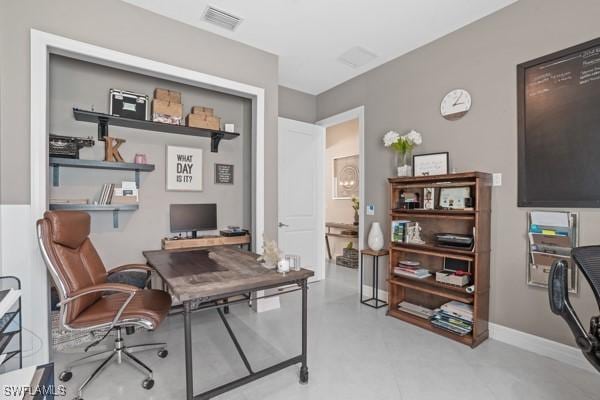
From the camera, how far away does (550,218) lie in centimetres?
238

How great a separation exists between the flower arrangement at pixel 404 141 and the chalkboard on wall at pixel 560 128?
94 cm

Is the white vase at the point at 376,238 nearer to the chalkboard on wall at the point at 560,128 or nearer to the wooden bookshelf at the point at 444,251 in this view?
the wooden bookshelf at the point at 444,251

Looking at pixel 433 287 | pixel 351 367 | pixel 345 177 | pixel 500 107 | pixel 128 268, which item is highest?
pixel 500 107

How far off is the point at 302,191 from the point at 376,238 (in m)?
1.44

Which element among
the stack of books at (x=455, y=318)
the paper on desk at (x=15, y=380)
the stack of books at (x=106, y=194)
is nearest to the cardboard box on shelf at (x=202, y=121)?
the stack of books at (x=106, y=194)

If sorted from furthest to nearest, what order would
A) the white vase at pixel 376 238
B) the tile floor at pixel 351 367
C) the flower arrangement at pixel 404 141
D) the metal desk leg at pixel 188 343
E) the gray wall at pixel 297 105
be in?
the gray wall at pixel 297 105 → the white vase at pixel 376 238 → the flower arrangement at pixel 404 141 → the tile floor at pixel 351 367 → the metal desk leg at pixel 188 343

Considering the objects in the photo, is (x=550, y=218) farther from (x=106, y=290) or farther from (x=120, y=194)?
(x=120, y=194)

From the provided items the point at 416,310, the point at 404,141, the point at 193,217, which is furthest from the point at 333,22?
the point at 416,310

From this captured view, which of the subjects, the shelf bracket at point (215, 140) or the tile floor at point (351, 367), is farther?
the shelf bracket at point (215, 140)

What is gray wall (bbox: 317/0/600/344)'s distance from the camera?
232 centimetres

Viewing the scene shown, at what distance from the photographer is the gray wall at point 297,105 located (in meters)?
4.55

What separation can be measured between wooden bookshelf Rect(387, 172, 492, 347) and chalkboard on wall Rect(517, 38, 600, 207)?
14.9 inches

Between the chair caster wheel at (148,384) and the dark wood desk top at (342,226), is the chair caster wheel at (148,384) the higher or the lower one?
the lower one

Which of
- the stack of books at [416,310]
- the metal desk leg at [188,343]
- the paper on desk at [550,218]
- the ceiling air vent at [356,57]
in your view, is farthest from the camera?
the ceiling air vent at [356,57]
